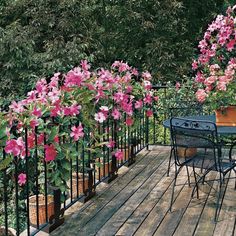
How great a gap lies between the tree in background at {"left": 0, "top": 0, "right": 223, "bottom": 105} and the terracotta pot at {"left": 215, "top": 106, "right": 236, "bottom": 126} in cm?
510

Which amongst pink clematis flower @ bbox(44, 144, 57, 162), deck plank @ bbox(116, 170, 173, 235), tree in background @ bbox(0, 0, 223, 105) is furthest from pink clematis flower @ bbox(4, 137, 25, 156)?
tree in background @ bbox(0, 0, 223, 105)

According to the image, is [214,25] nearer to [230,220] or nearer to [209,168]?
[209,168]

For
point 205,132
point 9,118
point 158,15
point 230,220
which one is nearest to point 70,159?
point 9,118

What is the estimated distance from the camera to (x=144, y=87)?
14.6 feet

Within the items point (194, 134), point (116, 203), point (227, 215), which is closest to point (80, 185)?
point (116, 203)

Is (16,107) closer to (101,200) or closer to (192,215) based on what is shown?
(101,200)

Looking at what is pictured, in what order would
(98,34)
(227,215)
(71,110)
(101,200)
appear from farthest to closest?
(98,34), (101,200), (227,215), (71,110)

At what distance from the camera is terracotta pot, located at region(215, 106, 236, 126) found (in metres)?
3.67

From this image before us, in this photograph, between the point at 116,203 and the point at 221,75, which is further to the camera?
the point at 221,75

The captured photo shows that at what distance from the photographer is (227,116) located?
12.1ft

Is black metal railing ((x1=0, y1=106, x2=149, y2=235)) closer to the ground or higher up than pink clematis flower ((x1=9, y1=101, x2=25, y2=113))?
closer to the ground

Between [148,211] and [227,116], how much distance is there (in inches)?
42.1

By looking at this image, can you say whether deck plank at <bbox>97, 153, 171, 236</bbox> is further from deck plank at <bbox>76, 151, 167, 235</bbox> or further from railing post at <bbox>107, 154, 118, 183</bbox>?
railing post at <bbox>107, 154, 118, 183</bbox>

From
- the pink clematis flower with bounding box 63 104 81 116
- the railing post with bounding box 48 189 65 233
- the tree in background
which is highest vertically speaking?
the tree in background
